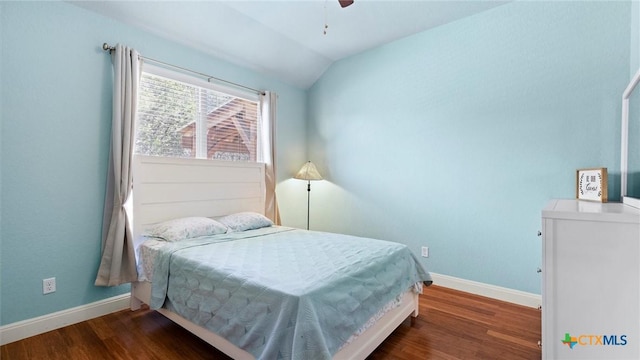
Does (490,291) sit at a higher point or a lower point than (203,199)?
lower

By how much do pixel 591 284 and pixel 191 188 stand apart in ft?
9.77

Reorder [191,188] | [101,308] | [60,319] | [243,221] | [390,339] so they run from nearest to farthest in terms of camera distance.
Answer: [390,339] → [60,319] → [101,308] → [191,188] → [243,221]

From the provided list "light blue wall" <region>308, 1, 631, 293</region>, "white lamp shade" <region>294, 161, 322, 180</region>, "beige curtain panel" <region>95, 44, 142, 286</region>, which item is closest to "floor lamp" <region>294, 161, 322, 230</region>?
"white lamp shade" <region>294, 161, 322, 180</region>

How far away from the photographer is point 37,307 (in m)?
2.10

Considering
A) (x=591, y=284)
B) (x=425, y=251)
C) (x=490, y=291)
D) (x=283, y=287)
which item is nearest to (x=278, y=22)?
(x=283, y=287)

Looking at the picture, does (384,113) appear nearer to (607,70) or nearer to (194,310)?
(607,70)

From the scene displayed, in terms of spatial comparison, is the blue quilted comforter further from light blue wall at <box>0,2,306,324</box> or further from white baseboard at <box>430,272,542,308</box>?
white baseboard at <box>430,272,542,308</box>

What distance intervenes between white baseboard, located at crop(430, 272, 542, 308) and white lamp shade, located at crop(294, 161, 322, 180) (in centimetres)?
181

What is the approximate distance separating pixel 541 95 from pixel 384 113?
4.91ft

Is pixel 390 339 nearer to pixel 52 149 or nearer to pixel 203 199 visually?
pixel 203 199

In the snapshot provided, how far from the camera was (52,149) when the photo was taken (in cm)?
215

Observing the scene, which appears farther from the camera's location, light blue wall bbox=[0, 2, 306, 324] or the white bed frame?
light blue wall bbox=[0, 2, 306, 324]

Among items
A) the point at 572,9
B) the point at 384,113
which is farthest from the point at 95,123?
the point at 572,9

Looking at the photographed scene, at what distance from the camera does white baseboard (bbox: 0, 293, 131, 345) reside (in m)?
1.98
